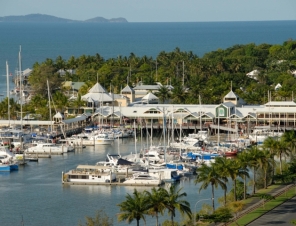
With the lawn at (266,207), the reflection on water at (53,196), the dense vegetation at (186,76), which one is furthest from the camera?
the dense vegetation at (186,76)

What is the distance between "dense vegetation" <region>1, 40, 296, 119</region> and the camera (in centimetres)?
10400

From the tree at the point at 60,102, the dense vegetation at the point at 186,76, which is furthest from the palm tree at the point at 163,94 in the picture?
the tree at the point at 60,102

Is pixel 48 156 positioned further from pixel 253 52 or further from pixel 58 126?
pixel 253 52

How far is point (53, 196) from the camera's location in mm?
63969

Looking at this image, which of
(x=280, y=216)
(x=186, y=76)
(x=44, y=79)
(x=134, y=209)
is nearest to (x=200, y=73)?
(x=186, y=76)

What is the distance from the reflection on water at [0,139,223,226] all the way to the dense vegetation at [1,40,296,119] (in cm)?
2520

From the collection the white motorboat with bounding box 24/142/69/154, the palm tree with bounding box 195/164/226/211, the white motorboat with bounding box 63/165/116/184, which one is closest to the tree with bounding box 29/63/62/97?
the white motorboat with bounding box 24/142/69/154

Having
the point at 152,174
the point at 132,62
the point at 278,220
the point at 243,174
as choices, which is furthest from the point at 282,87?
the point at 278,220

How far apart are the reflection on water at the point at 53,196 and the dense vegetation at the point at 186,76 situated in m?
25.2

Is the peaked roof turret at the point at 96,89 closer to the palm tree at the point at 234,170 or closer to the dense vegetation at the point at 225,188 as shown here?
the dense vegetation at the point at 225,188

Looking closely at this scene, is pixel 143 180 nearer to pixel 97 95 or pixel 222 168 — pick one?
pixel 222 168

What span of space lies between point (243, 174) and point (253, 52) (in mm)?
89596

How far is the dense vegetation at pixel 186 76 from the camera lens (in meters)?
104

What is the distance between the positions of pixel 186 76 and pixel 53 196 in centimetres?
5756
